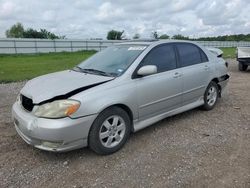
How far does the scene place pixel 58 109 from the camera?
3494 millimetres

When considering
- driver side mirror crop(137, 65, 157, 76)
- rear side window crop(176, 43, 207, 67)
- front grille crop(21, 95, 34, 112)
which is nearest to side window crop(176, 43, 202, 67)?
rear side window crop(176, 43, 207, 67)

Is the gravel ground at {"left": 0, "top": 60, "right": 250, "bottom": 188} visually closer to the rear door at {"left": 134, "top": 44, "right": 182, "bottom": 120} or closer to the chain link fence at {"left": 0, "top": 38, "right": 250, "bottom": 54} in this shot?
the rear door at {"left": 134, "top": 44, "right": 182, "bottom": 120}

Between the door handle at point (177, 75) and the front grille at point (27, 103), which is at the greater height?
the door handle at point (177, 75)

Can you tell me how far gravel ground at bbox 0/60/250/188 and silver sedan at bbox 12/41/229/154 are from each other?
0.88 ft

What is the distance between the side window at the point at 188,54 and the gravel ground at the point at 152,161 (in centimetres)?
116

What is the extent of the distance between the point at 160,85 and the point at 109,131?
1.23m

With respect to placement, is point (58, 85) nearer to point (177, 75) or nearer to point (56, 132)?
point (56, 132)

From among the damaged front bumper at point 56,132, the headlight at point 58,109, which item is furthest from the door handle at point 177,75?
the headlight at point 58,109

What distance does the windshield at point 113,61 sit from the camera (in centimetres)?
437

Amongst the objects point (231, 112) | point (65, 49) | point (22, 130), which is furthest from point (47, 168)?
point (65, 49)

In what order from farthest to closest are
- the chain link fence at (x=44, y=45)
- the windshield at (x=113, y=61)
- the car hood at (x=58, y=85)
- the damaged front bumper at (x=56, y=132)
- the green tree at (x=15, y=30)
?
the green tree at (x=15, y=30)
the chain link fence at (x=44, y=45)
the windshield at (x=113, y=61)
the car hood at (x=58, y=85)
the damaged front bumper at (x=56, y=132)

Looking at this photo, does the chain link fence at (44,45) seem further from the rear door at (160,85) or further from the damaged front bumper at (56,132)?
the damaged front bumper at (56,132)

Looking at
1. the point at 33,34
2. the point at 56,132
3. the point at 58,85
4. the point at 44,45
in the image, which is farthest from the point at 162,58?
A: the point at 33,34

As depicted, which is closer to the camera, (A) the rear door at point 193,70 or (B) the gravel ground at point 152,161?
(B) the gravel ground at point 152,161
